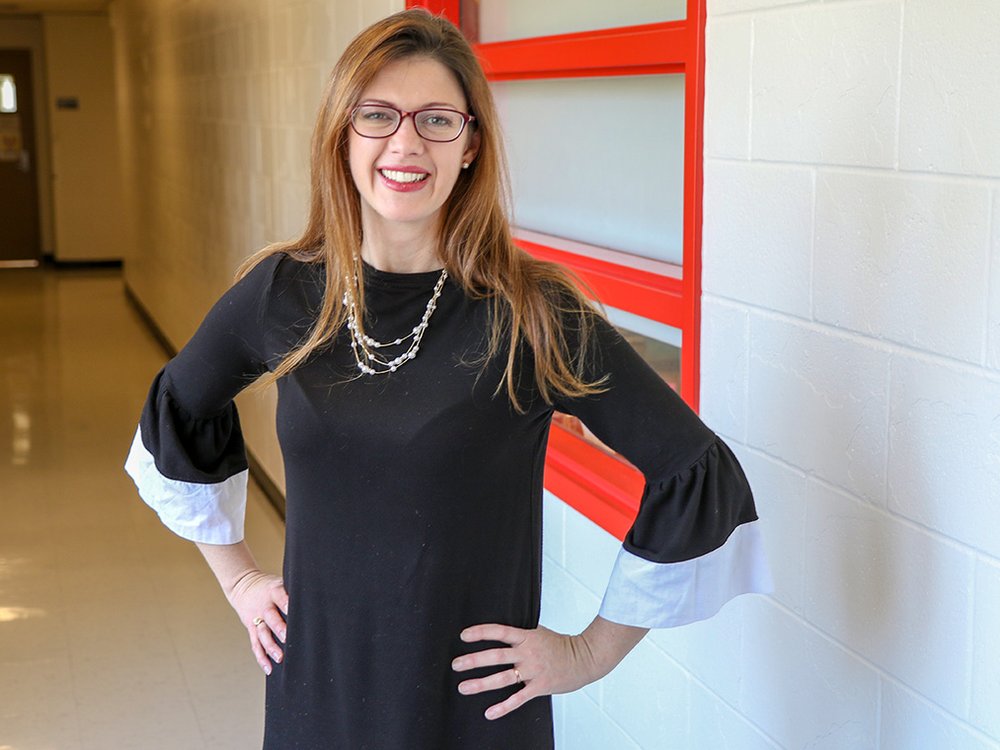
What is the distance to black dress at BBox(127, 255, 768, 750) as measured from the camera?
4.66 ft

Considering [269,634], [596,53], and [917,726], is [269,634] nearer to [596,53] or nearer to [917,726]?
[917,726]

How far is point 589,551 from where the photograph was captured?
7.95 ft

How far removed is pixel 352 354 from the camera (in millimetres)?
1471

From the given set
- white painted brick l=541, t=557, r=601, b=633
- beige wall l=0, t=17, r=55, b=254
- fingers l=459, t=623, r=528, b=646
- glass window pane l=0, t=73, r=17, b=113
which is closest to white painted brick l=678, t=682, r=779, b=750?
white painted brick l=541, t=557, r=601, b=633

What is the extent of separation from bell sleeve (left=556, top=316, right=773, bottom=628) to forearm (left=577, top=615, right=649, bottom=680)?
24 millimetres

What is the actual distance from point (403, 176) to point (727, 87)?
24.6 inches

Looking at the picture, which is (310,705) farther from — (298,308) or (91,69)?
(91,69)

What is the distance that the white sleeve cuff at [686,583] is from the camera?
148cm

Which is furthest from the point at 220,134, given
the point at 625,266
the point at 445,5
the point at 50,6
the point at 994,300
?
the point at 50,6

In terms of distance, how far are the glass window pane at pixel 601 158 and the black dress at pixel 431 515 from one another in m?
0.84

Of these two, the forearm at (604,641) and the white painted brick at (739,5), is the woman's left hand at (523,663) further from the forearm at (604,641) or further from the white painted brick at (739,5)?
the white painted brick at (739,5)

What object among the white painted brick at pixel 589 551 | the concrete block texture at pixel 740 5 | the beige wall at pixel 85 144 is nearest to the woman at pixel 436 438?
the concrete block texture at pixel 740 5

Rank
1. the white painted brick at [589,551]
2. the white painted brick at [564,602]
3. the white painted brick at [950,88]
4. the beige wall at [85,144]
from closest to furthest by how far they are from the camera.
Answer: the white painted brick at [950,88] < the white painted brick at [589,551] < the white painted brick at [564,602] < the beige wall at [85,144]

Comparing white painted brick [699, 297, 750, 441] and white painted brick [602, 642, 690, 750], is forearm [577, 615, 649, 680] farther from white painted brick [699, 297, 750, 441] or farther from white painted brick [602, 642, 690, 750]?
white painted brick [602, 642, 690, 750]
